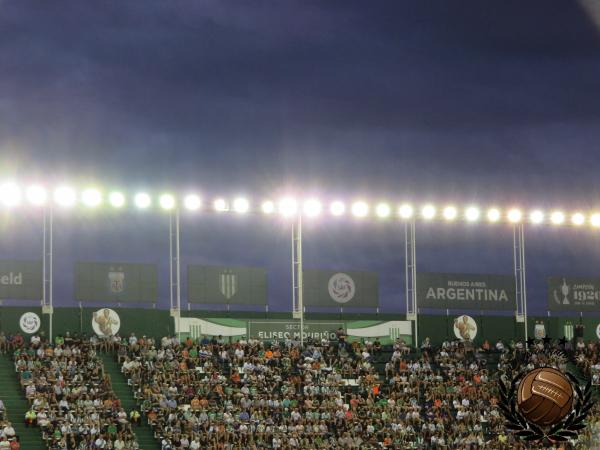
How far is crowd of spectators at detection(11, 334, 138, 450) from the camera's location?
6225cm

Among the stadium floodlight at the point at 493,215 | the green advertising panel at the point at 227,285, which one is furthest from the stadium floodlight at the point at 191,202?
the stadium floodlight at the point at 493,215

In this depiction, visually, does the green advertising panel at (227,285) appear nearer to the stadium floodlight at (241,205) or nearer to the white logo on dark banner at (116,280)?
the stadium floodlight at (241,205)

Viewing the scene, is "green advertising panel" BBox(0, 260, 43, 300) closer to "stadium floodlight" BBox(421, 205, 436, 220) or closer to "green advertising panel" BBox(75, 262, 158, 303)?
"green advertising panel" BBox(75, 262, 158, 303)

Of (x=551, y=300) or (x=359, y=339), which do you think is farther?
(x=551, y=300)

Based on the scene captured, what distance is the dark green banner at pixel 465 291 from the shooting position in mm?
89375

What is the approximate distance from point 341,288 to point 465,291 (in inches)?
418

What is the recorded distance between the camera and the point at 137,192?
256 ft

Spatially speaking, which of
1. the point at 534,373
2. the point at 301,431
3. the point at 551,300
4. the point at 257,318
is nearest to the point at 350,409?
the point at 301,431

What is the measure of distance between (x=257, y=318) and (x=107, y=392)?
18.7m

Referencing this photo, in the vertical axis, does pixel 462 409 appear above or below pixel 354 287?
below

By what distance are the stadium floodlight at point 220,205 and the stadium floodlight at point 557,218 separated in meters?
26.0

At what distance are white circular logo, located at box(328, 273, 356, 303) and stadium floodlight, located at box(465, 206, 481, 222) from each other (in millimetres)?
9931

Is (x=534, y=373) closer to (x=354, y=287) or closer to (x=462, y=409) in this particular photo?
(x=462, y=409)

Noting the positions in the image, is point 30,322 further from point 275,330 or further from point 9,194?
point 275,330
